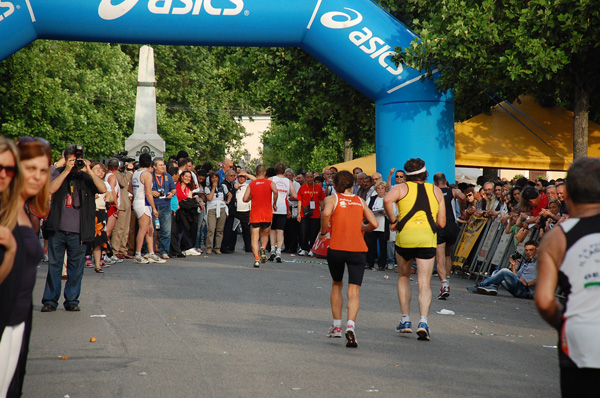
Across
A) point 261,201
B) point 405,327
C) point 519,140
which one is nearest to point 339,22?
point 261,201

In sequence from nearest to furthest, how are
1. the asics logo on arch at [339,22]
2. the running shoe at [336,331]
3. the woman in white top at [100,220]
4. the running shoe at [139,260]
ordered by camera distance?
the running shoe at [336,331]
the woman in white top at [100,220]
the asics logo on arch at [339,22]
the running shoe at [139,260]

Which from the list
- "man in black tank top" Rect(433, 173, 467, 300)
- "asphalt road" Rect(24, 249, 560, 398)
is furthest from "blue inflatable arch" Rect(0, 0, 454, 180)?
"asphalt road" Rect(24, 249, 560, 398)

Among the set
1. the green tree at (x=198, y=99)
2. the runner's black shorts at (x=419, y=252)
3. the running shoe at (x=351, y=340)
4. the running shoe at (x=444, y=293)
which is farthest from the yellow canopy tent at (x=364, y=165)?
the green tree at (x=198, y=99)

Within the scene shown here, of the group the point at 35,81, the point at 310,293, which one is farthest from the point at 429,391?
the point at 35,81

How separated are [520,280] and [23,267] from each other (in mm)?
10693

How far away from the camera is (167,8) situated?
15.8 meters

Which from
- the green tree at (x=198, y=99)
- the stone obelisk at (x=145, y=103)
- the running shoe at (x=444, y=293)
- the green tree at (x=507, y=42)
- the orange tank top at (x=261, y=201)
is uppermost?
the green tree at (x=198, y=99)

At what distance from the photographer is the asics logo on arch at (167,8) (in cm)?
1566

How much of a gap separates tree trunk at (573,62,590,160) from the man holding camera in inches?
401

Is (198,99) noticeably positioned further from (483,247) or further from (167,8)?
(483,247)

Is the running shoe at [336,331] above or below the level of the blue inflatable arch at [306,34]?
below

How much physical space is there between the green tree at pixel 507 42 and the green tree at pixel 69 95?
20308 millimetres

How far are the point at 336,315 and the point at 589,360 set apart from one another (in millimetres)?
5318

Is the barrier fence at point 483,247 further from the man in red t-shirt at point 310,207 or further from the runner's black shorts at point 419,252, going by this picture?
the runner's black shorts at point 419,252
